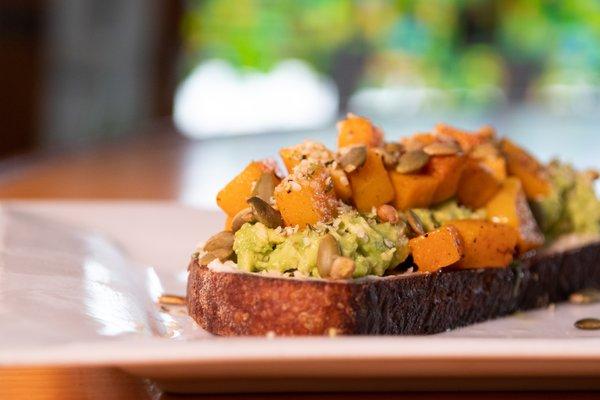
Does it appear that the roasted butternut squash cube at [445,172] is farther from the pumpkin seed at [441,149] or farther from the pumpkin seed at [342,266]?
the pumpkin seed at [342,266]

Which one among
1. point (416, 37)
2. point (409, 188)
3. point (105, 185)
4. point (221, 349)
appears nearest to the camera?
point (221, 349)

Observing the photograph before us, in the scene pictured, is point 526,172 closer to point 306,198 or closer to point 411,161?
point 411,161

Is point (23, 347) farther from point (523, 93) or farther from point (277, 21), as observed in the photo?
point (523, 93)

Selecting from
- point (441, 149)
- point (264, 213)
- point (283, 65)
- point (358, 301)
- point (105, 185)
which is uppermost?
point (441, 149)

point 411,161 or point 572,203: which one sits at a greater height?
point 411,161

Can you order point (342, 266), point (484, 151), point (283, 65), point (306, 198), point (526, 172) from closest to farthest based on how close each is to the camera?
1. point (342, 266)
2. point (306, 198)
3. point (484, 151)
4. point (526, 172)
5. point (283, 65)

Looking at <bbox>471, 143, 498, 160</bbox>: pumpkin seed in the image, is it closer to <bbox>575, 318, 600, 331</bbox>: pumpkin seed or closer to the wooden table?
<bbox>575, 318, 600, 331</bbox>: pumpkin seed

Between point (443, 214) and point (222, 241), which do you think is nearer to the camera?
point (222, 241)

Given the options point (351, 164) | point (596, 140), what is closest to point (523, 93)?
point (596, 140)

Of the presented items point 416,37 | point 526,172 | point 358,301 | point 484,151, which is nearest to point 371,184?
point 358,301
